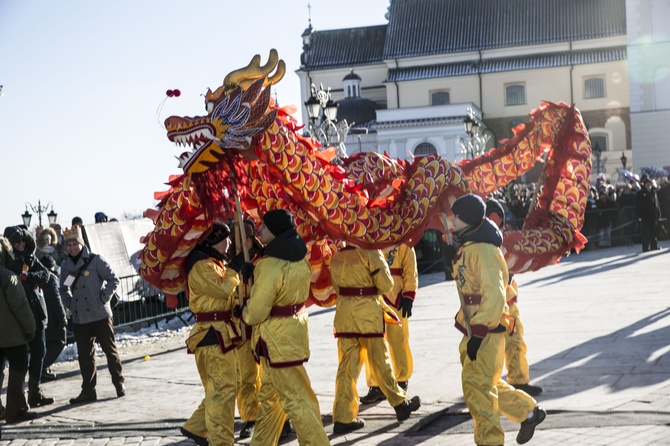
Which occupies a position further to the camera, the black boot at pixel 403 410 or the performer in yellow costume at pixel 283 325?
the black boot at pixel 403 410

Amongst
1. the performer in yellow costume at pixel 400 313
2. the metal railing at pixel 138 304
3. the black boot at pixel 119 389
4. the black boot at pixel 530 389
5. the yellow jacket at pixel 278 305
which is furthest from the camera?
the metal railing at pixel 138 304

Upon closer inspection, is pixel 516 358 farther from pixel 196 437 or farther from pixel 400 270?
pixel 196 437

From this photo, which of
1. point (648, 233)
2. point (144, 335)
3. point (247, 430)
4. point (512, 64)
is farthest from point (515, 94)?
point (247, 430)

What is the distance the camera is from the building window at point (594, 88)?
58562 millimetres

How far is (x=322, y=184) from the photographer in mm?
8023

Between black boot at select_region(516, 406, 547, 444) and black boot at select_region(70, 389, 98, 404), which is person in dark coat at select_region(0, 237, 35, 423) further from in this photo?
black boot at select_region(516, 406, 547, 444)

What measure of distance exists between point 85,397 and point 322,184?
12.8 ft

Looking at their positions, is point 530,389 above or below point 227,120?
below

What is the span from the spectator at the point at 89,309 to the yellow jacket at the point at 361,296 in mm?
2926

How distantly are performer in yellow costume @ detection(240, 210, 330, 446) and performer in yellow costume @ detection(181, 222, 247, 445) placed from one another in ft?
1.74

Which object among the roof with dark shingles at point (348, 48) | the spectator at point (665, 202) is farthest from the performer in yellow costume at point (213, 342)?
the roof with dark shingles at point (348, 48)

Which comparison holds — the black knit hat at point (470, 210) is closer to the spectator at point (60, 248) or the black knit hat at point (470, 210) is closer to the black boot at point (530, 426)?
→ the black boot at point (530, 426)

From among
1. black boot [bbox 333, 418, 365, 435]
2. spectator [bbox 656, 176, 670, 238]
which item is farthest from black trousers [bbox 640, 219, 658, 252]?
black boot [bbox 333, 418, 365, 435]

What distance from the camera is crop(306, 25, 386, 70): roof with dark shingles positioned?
213ft
